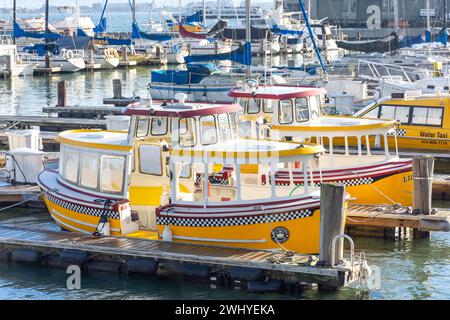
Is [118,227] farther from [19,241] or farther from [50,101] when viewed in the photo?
[50,101]

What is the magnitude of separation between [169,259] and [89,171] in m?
3.60

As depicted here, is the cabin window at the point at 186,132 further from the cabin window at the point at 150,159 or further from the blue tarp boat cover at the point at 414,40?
the blue tarp boat cover at the point at 414,40

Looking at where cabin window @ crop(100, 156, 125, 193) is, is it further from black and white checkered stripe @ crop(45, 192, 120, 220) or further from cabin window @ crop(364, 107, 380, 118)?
cabin window @ crop(364, 107, 380, 118)

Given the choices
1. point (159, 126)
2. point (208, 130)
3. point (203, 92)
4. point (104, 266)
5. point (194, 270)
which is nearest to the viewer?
point (194, 270)

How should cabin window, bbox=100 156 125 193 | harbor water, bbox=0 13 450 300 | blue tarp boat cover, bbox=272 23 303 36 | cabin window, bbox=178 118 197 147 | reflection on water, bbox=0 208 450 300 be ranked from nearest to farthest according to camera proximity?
reflection on water, bbox=0 208 450 300 < harbor water, bbox=0 13 450 300 < cabin window, bbox=178 118 197 147 < cabin window, bbox=100 156 125 193 < blue tarp boat cover, bbox=272 23 303 36

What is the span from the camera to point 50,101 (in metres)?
61.1

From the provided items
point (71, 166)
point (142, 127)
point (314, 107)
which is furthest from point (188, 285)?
point (314, 107)

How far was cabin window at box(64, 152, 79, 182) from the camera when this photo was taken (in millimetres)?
23672

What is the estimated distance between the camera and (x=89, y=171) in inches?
919

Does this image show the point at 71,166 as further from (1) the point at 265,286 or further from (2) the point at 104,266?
(1) the point at 265,286

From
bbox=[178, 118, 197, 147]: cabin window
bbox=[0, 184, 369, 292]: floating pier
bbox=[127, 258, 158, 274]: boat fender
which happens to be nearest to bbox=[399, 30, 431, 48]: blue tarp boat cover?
bbox=[178, 118, 197, 147]: cabin window
